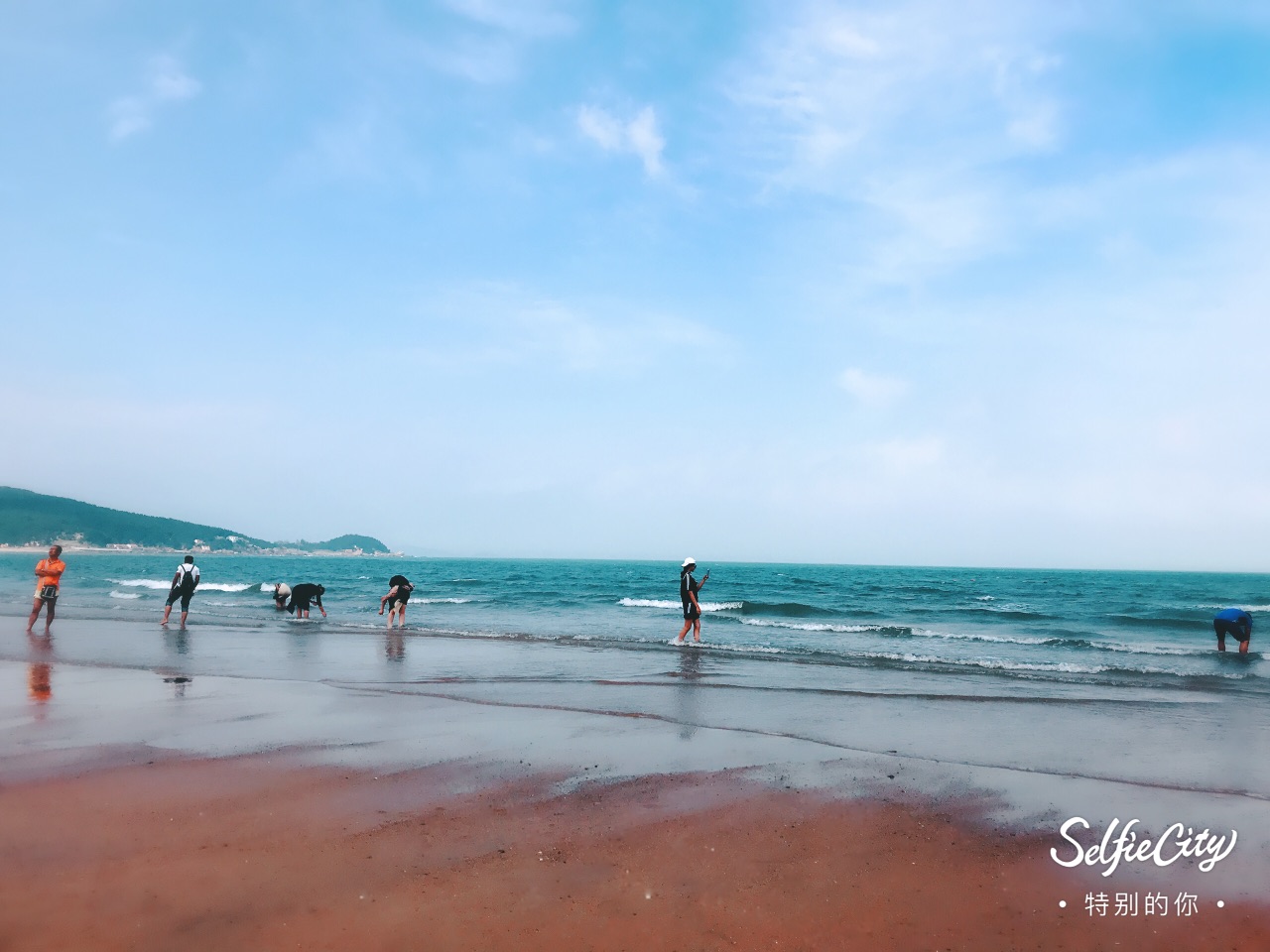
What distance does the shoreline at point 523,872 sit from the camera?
12.1 ft

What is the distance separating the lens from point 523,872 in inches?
169

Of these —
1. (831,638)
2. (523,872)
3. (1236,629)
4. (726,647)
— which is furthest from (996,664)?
(523,872)

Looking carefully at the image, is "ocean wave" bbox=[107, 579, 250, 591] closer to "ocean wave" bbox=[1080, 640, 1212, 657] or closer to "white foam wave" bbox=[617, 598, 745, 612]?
"white foam wave" bbox=[617, 598, 745, 612]

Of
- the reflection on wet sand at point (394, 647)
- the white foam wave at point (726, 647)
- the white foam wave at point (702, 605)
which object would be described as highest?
the reflection on wet sand at point (394, 647)

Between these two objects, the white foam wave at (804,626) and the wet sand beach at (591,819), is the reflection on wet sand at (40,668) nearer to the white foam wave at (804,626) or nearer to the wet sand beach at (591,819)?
the wet sand beach at (591,819)

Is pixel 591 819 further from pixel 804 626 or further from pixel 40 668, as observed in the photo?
pixel 804 626

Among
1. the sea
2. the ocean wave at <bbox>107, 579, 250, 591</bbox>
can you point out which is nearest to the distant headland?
the ocean wave at <bbox>107, 579, 250, 591</bbox>

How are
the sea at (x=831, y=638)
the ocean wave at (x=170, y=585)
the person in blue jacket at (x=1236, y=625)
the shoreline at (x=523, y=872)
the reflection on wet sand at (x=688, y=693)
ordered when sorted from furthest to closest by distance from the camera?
the ocean wave at (x=170, y=585) → the person in blue jacket at (x=1236, y=625) → the sea at (x=831, y=638) → the reflection on wet sand at (x=688, y=693) → the shoreline at (x=523, y=872)

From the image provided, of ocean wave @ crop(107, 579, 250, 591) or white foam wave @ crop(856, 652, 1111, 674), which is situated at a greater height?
Result: white foam wave @ crop(856, 652, 1111, 674)

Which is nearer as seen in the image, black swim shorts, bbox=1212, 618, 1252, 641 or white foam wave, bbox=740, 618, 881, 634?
black swim shorts, bbox=1212, 618, 1252, 641

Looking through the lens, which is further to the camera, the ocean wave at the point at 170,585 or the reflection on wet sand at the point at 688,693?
the ocean wave at the point at 170,585

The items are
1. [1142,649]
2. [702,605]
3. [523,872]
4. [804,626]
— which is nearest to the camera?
[523,872]

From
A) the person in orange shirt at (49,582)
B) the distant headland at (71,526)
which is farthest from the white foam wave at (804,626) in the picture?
the distant headland at (71,526)

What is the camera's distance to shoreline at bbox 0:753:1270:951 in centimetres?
368
